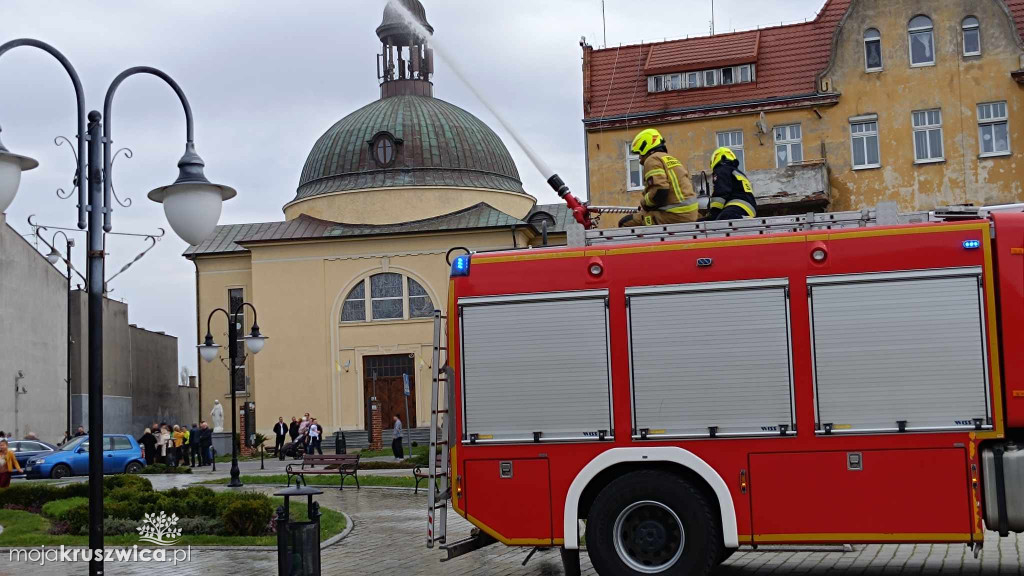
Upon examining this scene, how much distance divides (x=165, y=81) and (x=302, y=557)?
15.1 ft

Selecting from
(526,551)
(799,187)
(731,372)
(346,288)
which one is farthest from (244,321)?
(731,372)

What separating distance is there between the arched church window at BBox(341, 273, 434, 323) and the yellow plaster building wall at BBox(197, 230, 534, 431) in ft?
0.98

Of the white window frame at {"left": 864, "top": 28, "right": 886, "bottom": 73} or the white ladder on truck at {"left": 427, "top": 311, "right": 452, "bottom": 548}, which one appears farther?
the white window frame at {"left": 864, "top": 28, "right": 886, "bottom": 73}

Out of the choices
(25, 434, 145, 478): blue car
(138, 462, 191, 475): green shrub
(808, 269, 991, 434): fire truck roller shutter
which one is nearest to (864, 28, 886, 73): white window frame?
(138, 462, 191, 475): green shrub

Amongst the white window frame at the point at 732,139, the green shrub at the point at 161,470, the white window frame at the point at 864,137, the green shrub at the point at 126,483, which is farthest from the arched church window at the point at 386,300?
the green shrub at the point at 126,483

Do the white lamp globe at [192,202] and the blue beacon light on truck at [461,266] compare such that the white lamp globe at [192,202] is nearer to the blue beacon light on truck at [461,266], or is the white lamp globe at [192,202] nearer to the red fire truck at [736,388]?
the blue beacon light on truck at [461,266]

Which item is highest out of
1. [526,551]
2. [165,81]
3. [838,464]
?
[165,81]

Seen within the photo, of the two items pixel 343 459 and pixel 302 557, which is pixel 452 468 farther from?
pixel 343 459

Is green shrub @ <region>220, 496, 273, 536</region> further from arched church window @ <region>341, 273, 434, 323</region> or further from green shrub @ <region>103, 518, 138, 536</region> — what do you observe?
arched church window @ <region>341, 273, 434, 323</region>

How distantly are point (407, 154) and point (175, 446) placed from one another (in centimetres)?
2398

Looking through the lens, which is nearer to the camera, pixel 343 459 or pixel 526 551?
pixel 526 551

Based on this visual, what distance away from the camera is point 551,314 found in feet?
37.0

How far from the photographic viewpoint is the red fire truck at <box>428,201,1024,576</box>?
10320 millimetres

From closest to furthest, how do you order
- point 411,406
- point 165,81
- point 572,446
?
1. point 572,446
2. point 165,81
3. point 411,406
